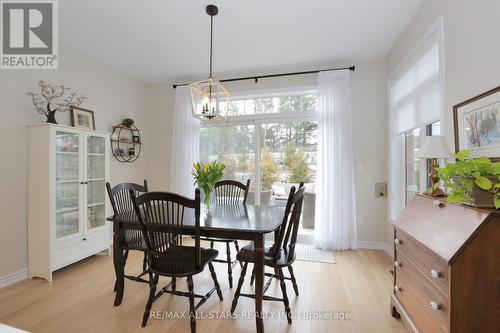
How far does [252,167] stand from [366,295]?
7.90 feet

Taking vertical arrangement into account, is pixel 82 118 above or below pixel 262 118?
below

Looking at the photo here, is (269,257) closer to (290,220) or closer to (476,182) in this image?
(290,220)

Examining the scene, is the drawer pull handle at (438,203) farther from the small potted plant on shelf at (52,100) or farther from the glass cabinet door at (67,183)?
the small potted plant on shelf at (52,100)

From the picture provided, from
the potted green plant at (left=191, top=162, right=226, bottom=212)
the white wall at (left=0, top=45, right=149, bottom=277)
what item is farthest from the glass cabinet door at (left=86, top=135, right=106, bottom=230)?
the potted green plant at (left=191, top=162, right=226, bottom=212)

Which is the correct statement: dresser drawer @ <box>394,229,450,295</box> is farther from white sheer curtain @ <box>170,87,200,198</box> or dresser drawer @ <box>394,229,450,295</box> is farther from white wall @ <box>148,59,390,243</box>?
white sheer curtain @ <box>170,87,200,198</box>

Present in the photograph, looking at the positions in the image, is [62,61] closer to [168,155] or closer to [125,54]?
[125,54]

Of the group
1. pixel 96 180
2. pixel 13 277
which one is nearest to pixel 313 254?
pixel 96 180

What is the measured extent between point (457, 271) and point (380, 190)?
2.54m

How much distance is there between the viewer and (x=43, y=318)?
1.96 metres

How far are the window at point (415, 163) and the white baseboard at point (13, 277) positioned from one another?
4.34m

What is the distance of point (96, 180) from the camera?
323 centimetres

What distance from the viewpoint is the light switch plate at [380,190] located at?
3461 millimetres

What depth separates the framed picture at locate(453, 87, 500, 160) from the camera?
1445 millimetres

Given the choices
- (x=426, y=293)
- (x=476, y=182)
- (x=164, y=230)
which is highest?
(x=476, y=182)
